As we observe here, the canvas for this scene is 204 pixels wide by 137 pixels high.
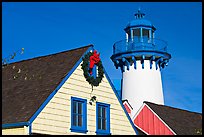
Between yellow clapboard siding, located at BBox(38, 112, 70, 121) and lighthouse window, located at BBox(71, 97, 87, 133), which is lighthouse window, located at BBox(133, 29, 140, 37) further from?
yellow clapboard siding, located at BBox(38, 112, 70, 121)

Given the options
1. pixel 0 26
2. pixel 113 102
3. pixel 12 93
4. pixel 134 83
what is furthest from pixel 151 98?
pixel 0 26

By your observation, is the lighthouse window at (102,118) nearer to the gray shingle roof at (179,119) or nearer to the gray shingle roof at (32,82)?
the gray shingle roof at (32,82)

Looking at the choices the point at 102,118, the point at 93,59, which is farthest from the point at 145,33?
the point at 102,118

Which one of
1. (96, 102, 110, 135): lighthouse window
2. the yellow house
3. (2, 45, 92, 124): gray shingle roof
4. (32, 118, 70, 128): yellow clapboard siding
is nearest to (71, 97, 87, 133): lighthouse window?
the yellow house

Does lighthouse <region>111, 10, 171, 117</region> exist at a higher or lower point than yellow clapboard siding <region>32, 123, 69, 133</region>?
higher

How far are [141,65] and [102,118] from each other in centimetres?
1374

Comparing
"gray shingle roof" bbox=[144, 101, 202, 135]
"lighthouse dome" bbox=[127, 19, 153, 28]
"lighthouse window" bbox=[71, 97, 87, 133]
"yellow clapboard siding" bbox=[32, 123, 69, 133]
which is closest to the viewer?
"yellow clapboard siding" bbox=[32, 123, 69, 133]

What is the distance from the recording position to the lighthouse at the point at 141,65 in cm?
3422

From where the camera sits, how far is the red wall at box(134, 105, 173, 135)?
27.0 metres

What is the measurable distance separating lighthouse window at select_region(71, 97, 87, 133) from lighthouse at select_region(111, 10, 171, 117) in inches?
517

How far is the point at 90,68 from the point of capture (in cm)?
2108

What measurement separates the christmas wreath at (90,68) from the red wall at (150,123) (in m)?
6.93

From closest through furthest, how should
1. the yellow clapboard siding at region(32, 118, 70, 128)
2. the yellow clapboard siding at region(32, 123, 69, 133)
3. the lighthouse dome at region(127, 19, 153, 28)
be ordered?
the yellow clapboard siding at region(32, 123, 69, 133) → the yellow clapboard siding at region(32, 118, 70, 128) → the lighthouse dome at region(127, 19, 153, 28)

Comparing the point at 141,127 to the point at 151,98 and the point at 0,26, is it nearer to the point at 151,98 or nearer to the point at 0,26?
the point at 151,98
